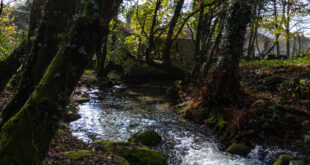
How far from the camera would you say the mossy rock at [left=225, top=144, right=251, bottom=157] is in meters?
6.00

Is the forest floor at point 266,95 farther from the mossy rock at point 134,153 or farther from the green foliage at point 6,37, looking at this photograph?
the green foliage at point 6,37

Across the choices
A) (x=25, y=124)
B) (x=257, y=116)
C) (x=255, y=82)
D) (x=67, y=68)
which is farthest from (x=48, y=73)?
(x=255, y=82)

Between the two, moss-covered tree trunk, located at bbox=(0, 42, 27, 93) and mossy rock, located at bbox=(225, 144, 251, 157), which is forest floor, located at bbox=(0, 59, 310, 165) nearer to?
mossy rock, located at bbox=(225, 144, 251, 157)

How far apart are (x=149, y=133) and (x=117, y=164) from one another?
7.92ft

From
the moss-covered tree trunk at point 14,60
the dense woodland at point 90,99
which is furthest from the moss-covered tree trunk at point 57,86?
the moss-covered tree trunk at point 14,60

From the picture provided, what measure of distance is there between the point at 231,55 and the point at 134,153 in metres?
5.20

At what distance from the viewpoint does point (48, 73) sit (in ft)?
9.41

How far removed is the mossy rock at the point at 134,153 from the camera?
5.05 m

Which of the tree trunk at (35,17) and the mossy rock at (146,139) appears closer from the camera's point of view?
the tree trunk at (35,17)

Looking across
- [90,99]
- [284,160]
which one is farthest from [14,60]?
[284,160]

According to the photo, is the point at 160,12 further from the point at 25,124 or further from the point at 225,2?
the point at 25,124

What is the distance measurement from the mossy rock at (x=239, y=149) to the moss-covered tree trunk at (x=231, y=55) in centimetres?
232

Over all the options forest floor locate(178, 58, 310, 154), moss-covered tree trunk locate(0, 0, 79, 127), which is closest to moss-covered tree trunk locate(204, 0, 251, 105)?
forest floor locate(178, 58, 310, 154)

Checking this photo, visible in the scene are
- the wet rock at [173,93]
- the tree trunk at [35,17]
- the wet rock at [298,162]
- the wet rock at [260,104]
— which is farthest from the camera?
the wet rock at [173,93]
